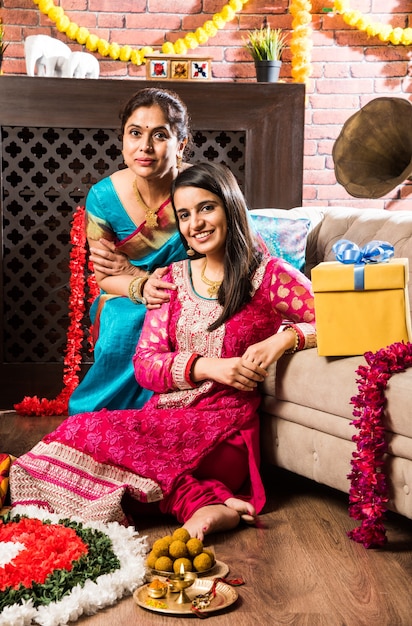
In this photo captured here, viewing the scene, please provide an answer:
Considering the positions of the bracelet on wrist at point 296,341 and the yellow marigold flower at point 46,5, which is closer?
the bracelet on wrist at point 296,341

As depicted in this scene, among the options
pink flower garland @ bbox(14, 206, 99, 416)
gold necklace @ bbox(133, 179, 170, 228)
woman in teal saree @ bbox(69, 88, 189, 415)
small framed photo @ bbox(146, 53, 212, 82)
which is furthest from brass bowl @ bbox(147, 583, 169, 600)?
small framed photo @ bbox(146, 53, 212, 82)

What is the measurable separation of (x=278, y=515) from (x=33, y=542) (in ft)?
2.50

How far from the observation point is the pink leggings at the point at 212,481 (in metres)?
2.34

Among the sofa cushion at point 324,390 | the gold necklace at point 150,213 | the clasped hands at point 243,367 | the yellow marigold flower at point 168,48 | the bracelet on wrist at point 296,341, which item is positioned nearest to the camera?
the sofa cushion at point 324,390

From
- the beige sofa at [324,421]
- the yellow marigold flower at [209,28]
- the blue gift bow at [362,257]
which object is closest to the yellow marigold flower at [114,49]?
the yellow marigold flower at [209,28]

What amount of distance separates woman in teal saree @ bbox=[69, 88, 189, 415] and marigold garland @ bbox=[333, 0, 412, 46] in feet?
8.38

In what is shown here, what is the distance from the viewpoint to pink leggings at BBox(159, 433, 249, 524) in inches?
92.1

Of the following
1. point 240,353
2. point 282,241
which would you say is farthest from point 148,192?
point 240,353

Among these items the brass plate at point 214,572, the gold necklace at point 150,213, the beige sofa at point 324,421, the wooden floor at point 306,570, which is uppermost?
the gold necklace at point 150,213

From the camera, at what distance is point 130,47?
5.08m

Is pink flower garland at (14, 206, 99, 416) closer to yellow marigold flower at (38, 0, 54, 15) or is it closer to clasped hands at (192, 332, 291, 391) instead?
yellow marigold flower at (38, 0, 54, 15)

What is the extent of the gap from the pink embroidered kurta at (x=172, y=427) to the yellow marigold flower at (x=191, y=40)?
9.23 ft

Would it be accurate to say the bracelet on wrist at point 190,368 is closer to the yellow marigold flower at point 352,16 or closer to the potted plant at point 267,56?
the potted plant at point 267,56

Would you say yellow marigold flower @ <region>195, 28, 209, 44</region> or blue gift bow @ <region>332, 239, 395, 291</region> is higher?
yellow marigold flower @ <region>195, 28, 209, 44</region>
